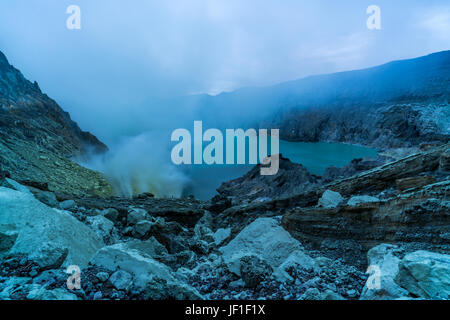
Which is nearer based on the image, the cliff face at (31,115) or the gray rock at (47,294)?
the gray rock at (47,294)

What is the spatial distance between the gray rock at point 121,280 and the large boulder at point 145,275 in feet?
0.09

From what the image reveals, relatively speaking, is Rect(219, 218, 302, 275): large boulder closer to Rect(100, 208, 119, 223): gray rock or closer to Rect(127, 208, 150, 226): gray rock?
Rect(127, 208, 150, 226): gray rock

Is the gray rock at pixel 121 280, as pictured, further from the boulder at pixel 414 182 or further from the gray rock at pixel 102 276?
the boulder at pixel 414 182

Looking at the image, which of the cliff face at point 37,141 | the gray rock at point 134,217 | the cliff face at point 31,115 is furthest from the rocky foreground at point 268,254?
the cliff face at point 31,115

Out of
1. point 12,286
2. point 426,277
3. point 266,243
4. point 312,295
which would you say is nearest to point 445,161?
point 426,277

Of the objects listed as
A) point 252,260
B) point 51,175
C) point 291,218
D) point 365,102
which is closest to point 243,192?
point 51,175

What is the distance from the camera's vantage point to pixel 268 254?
10.4 feet

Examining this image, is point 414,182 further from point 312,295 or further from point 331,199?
point 312,295

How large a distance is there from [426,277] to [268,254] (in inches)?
70.8

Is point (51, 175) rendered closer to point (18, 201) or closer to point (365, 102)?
point (18, 201)

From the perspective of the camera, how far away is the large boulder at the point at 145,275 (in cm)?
174

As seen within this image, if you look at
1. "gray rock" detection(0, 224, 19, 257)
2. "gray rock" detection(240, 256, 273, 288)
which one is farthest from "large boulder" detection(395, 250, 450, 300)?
"gray rock" detection(0, 224, 19, 257)
